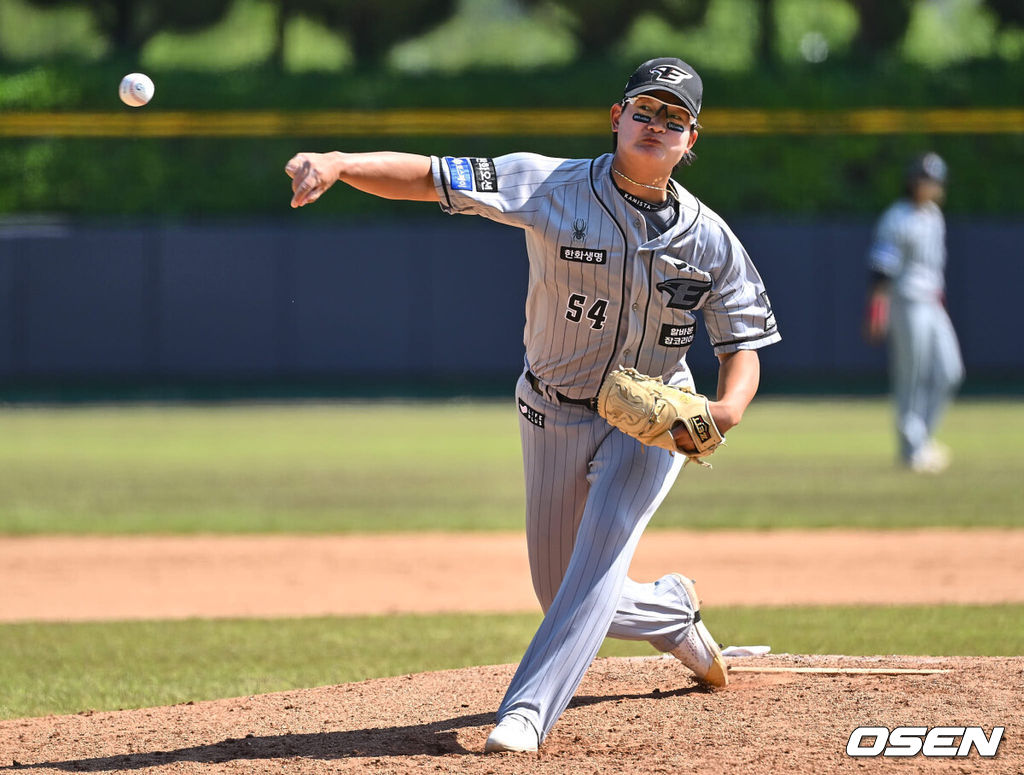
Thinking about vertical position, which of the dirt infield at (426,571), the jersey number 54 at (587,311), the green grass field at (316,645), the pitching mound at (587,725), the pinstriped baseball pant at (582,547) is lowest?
the dirt infield at (426,571)

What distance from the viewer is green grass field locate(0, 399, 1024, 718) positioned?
5332mm

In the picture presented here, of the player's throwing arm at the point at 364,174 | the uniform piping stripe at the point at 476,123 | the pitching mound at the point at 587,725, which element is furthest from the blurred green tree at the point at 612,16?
the player's throwing arm at the point at 364,174

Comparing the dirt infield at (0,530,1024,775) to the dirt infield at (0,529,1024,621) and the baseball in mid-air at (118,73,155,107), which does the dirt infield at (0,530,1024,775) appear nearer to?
the dirt infield at (0,529,1024,621)

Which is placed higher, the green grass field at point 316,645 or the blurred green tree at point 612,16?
the blurred green tree at point 612,16

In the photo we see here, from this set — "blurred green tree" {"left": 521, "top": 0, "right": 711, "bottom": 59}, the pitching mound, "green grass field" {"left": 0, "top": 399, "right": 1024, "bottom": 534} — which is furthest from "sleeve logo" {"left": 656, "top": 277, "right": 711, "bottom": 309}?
"blurred green tree" {"left": 521, "top": 0, "right": 711, "bottom": 59}

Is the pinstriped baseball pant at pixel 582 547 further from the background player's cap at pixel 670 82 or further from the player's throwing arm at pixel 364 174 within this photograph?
the background player's cap at pixel 670 82

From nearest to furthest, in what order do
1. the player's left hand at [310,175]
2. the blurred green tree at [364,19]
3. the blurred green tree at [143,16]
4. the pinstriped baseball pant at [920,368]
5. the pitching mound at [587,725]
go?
the player's left hand at [310,175], the pitching mound at [587,725], the pinstriped baseball pant at [920,368], the blurred green tree at [364,19], the blurred green tree at [143,16]

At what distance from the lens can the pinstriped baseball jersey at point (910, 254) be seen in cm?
1083

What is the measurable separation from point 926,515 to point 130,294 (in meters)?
12.2

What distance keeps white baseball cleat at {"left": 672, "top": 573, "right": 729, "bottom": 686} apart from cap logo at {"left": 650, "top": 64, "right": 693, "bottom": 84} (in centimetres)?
142

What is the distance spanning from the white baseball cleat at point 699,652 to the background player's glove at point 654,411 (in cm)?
69

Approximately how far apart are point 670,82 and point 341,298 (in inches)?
592

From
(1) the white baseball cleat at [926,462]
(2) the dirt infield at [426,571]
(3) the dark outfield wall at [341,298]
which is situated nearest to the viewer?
(2) the dirt infield at [426,571]

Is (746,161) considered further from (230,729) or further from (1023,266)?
(230,729)
